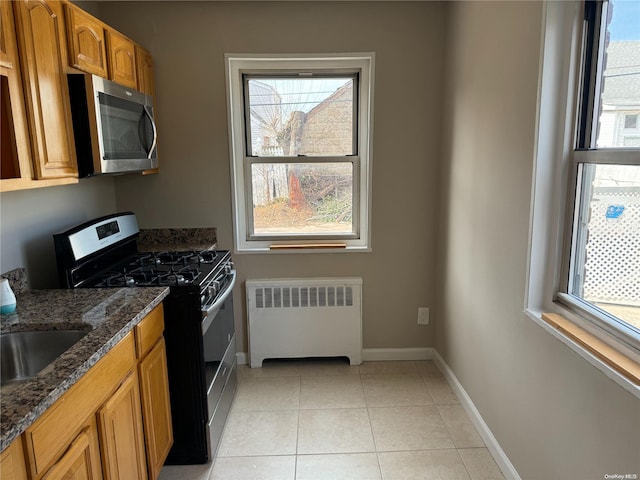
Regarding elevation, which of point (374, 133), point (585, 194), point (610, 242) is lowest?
point (610, 242)

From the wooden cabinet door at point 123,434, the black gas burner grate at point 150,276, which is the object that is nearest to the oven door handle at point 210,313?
the black gas burner grate at point 150,276

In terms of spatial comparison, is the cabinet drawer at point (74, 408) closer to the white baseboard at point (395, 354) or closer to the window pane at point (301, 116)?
the window pane at point (301, 116)

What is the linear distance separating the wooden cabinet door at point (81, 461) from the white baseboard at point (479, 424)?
1.70 m

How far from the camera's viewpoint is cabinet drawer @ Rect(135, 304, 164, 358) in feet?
5.69

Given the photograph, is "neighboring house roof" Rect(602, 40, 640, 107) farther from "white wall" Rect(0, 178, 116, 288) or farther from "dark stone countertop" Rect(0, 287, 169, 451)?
"white wall" Rect(0, 178, 116, 288)

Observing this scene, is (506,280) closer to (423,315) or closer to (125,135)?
(423,315)

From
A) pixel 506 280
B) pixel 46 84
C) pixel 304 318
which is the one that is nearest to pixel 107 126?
pixel 46 84

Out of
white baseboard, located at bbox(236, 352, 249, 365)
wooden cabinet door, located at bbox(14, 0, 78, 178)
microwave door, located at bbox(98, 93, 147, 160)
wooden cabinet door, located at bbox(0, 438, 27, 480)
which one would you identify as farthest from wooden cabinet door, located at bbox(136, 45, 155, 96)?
wooden cabinet door, located at bbox(0, 438, 27, 480)

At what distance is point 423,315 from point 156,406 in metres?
1.97

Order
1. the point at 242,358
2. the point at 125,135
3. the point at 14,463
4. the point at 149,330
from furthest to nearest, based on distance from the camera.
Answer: the point at 242,358, the point at 125,135, the point at 149,330, the point at 14,463

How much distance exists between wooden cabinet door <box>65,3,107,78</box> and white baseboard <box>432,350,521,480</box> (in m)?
2.59

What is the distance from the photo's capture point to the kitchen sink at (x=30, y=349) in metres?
1.53

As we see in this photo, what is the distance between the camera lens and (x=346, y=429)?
2.46 meters

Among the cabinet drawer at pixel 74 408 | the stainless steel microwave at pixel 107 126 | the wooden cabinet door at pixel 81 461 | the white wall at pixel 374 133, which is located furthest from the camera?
the white wall at pixel 374 133
